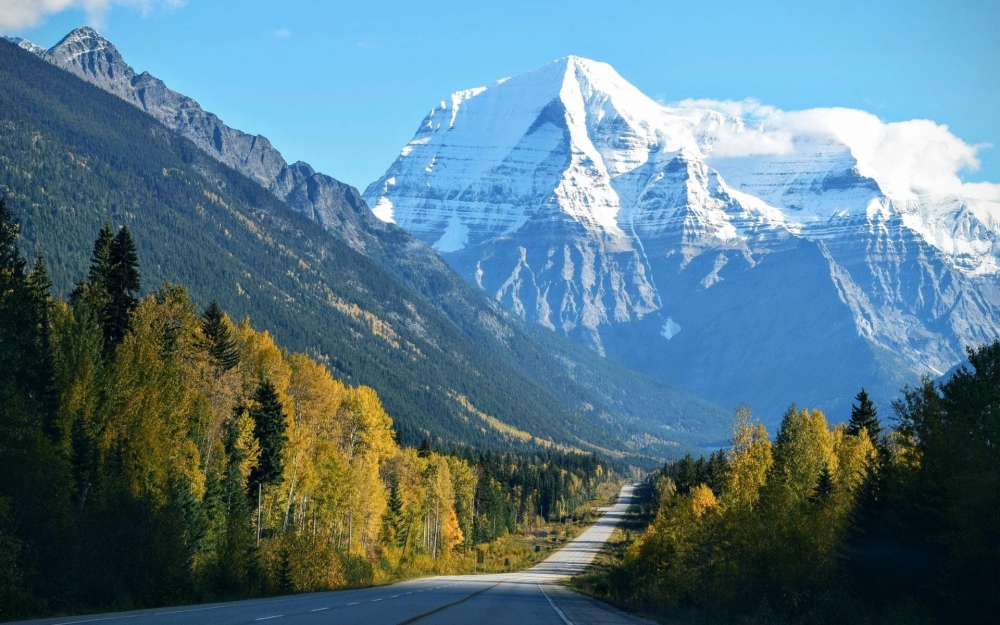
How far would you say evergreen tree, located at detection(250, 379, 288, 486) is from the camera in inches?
2815

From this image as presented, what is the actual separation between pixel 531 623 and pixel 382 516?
69.4 metres

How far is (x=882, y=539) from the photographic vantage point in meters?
52.3

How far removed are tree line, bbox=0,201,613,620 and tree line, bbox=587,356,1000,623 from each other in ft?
75.5

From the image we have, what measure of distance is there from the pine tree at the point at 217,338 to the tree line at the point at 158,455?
15 cm

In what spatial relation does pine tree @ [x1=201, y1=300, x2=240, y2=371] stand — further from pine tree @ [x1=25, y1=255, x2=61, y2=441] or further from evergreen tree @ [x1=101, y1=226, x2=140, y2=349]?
pine tree @ [x1=25, y1=255, x2=61, y2=441]

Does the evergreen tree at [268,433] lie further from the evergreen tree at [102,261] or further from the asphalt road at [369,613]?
the asphalt road at [369,613]

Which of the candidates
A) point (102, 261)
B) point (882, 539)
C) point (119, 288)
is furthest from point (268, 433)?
point (882, 539)

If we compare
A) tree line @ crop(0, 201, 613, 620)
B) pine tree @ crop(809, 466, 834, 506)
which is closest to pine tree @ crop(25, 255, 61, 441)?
tree line @ crop(0, 201, 613, 620)

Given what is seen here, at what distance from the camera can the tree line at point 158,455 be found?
1694 inches

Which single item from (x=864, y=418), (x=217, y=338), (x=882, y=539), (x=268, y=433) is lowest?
(x=882, y=539)

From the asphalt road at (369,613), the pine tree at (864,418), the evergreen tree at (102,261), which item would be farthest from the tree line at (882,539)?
the evergreen tree at (102,261)

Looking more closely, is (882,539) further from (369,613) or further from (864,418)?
(864,418)

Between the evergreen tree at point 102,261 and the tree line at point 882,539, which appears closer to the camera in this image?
the tree line at point 882,539

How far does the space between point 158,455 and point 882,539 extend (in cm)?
3490
